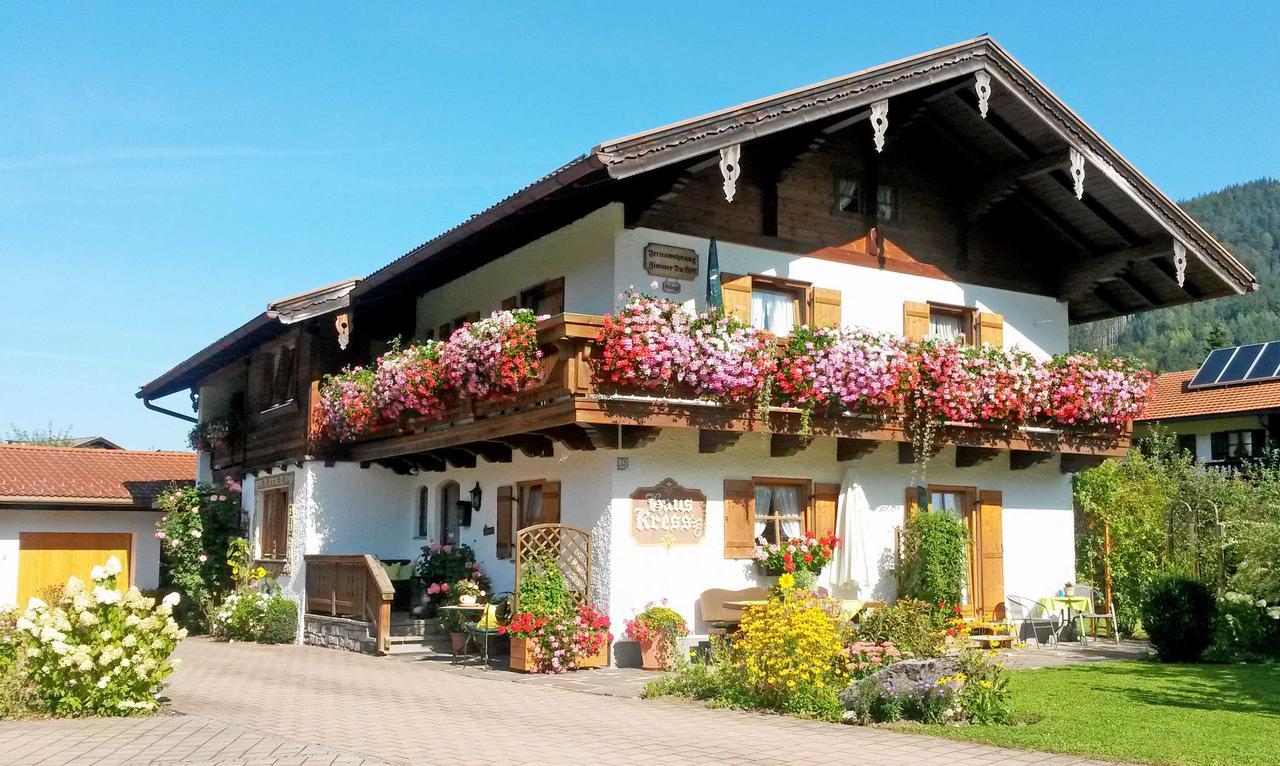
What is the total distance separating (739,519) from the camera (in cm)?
1587

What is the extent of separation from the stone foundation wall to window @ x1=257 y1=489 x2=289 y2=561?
5.20 feet

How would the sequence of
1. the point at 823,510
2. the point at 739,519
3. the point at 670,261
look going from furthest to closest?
the point at 823,510 < the point at 739,519 < the point at 670,261

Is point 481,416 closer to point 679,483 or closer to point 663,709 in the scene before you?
point 679,483

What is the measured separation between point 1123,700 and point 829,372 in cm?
520

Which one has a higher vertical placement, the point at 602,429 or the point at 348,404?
the point at 348,404

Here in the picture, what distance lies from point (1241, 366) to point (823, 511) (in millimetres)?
22908

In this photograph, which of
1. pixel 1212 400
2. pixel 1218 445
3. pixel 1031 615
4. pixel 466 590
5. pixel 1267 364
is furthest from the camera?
pixel 1218 445

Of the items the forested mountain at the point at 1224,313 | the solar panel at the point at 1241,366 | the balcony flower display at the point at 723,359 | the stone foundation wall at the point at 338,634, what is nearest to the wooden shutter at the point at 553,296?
the balcony flower display at the point at 723,359

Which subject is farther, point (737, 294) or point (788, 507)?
point (788, 507)

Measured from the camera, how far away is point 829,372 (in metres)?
15.0

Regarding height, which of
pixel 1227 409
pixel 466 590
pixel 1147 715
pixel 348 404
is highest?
pixel 1227 409

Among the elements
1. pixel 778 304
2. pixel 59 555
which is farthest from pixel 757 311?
pixel 59 555

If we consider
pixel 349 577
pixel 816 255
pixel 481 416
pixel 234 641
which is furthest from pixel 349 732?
pixel 234 641

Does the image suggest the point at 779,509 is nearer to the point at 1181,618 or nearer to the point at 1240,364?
the point at 1181,618
